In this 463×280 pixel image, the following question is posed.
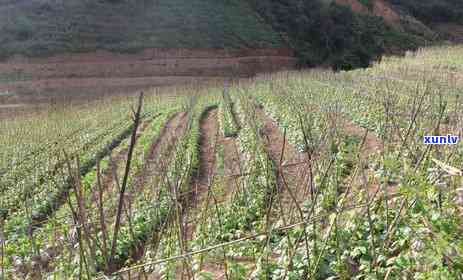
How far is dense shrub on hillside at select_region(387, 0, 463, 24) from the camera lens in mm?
51334

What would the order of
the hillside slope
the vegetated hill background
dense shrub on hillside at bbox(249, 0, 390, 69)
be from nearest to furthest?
the hillside slope < the vegetated hill background < dense shrub on hillside at bbox(249, 0, 390, 69)

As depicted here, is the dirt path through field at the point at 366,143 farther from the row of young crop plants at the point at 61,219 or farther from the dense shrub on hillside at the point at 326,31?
the dense shrub on hillside at the point at 326,31

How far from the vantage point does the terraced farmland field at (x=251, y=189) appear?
3.16 metres

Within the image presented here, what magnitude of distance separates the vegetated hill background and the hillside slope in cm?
8

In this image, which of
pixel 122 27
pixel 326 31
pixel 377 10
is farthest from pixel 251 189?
pixel 377 10

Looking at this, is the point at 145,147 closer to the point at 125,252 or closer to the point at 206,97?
the point at 125,252

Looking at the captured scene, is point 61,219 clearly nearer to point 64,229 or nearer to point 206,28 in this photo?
point 64,229

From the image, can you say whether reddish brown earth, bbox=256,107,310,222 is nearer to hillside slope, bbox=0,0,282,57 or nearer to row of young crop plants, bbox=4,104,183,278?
row of young crop plants, bbox=4,104,183,278

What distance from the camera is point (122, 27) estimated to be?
38.1 m

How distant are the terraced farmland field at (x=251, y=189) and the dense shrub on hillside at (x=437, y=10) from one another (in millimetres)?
35271

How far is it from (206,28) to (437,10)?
31457 millimetres

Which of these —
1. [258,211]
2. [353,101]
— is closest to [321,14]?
[353,101]

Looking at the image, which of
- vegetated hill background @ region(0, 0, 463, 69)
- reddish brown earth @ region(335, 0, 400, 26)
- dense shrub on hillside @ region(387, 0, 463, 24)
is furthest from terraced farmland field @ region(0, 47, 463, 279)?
dense shrub on hillside @ region(387, 0, 463, 24)

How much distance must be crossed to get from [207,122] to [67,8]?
1171 inches
